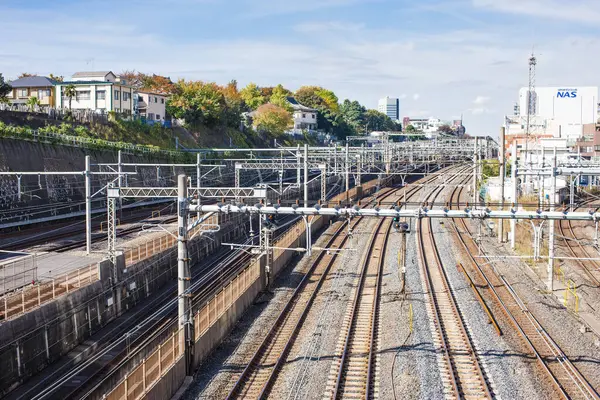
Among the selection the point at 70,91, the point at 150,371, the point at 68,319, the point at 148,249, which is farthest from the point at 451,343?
the point at 70,91

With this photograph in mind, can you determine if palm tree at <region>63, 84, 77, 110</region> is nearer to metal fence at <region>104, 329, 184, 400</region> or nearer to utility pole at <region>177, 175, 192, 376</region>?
utility pole at <region>177, 175, 192, 376</region>

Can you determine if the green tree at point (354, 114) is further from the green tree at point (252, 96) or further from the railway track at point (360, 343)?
the railway track at point (360, 343)

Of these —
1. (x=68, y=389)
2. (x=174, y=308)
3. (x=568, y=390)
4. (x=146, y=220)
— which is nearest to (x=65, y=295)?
(x=68, y=389)

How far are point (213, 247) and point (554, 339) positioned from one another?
623 inches

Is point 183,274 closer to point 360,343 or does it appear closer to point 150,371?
point 150,371

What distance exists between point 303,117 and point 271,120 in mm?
14372

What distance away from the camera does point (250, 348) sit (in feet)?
46.0

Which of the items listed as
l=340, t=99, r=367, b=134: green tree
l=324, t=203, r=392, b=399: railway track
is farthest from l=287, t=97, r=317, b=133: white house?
l=324, t=203, r=392, b=399: railway track

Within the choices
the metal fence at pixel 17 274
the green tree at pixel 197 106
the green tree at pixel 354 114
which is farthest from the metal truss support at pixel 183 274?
the green tree at pixel 354 114

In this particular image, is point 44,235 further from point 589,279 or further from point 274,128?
point 274,128

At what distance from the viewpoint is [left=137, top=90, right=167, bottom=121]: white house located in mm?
52219

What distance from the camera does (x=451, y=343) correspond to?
561 inches

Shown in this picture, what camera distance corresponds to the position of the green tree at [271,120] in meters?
68.3

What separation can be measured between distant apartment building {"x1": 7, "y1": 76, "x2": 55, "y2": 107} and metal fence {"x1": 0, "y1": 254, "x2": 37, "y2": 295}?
35558 millimetres
